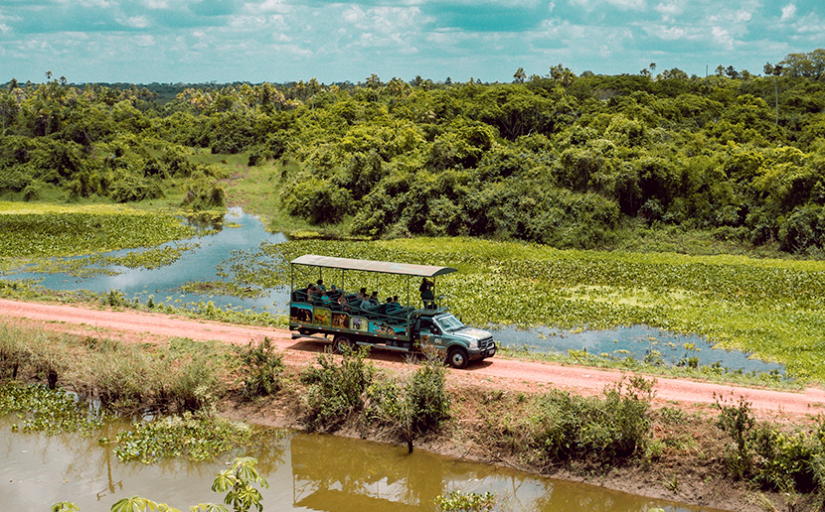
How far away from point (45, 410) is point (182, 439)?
430 cm

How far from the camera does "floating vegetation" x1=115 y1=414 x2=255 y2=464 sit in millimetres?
16016

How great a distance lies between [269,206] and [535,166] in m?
23.8

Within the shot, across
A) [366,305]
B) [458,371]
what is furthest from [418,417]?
[366,305]

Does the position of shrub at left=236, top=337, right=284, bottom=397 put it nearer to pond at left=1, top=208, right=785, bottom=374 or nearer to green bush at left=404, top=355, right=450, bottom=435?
green bush at left=404, top=355, right=450, bottom=435

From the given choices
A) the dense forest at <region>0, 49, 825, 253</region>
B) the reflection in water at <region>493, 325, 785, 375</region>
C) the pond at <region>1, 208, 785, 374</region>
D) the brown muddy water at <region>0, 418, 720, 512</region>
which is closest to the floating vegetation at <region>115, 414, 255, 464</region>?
the brown muddy water at <region>0, 418, 720, 512</region>

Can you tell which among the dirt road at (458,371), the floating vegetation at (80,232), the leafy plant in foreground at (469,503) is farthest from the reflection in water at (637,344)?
the floating vegetation at (80,232)

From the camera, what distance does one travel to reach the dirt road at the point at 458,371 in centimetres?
1725

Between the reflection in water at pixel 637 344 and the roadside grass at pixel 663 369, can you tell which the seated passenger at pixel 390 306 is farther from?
the reflection in water at pixel 637 344

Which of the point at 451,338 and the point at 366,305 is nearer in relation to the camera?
the point at 451,338

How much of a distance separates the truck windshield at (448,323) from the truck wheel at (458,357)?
2.08 feet

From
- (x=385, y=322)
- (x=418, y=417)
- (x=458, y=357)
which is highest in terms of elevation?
(x=385, y=322)

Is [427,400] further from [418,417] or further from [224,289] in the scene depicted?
[224,289]

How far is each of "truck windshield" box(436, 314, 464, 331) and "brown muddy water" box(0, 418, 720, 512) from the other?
13.0 feet

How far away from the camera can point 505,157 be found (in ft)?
175
